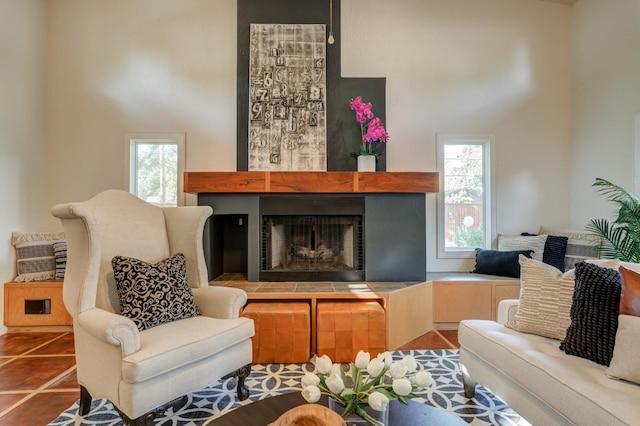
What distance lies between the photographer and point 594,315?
4.86 ft

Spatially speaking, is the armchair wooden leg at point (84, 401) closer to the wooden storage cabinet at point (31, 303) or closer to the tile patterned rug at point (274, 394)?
the tile patterned rug at point (274, 394)

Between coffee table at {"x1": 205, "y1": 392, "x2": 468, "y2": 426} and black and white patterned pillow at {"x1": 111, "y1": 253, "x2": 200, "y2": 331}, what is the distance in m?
0.98

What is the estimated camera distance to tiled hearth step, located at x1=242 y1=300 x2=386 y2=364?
251cm

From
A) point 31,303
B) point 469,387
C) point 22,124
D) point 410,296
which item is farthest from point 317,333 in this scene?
point 22,124

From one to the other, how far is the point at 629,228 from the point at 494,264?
1148 mm

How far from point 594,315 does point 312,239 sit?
7.43 feet

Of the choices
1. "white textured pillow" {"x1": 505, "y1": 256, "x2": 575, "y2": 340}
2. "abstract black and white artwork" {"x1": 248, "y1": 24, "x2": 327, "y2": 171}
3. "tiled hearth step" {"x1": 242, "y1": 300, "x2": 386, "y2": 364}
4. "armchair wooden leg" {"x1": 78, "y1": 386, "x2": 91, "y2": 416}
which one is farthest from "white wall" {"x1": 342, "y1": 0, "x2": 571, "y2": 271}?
"armchair wooden leg" {"x1": 78, "y1": 386, "x2": 91, "y2": 416}

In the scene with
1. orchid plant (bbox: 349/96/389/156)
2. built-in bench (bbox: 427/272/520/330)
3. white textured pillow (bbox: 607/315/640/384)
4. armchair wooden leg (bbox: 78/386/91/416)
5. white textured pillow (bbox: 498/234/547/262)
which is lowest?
armchair wooden leg (bbox: 78/386/91/416)

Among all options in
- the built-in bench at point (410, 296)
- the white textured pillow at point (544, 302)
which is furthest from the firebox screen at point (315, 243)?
the white textured pillow at point (544, 302)

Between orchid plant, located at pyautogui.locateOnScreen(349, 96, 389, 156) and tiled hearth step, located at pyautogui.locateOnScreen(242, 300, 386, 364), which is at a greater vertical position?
orchid plant, located at pyautogui.locateOnScreen(349, 96, 389, 156)

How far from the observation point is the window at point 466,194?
147 inches

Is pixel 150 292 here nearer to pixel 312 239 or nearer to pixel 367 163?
pixel 312 239

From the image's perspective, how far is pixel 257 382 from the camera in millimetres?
2209

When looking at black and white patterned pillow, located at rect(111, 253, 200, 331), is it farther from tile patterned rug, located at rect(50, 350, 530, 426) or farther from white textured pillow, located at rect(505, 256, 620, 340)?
white textured pillow, located at rect(505, 256, 620, 340)
